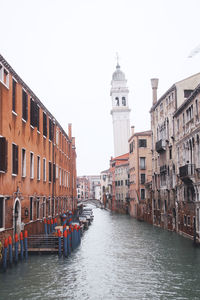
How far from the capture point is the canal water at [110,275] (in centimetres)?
1348

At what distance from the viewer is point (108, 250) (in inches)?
938

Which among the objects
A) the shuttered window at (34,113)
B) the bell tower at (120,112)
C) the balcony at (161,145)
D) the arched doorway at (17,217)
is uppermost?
the bell tower at (120,112)

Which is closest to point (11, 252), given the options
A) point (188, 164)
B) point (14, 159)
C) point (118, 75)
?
point (14, 159)

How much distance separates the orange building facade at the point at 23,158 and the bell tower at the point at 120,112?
60075 millimetres

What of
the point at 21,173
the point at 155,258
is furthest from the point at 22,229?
the point at 155,258

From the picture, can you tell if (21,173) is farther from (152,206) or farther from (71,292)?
(152,206)

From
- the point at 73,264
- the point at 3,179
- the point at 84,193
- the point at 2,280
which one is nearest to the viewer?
the point at 2,280

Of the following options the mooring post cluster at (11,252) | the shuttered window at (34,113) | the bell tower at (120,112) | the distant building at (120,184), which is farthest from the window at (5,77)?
the bell tower at (120,112)

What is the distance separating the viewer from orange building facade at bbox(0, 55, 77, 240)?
17766 millimetres

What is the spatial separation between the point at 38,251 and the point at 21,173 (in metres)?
4.22

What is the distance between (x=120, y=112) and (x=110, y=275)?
257ft

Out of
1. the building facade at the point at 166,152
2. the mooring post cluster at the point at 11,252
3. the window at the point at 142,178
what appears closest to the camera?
the mooring post cluster at the point at 11,252

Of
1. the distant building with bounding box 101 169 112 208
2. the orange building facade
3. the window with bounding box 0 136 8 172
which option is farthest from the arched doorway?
the distant building with bounding box 101 169 112 208

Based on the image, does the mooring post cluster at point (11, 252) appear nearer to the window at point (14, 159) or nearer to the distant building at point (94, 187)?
the window at point (14, 159)
